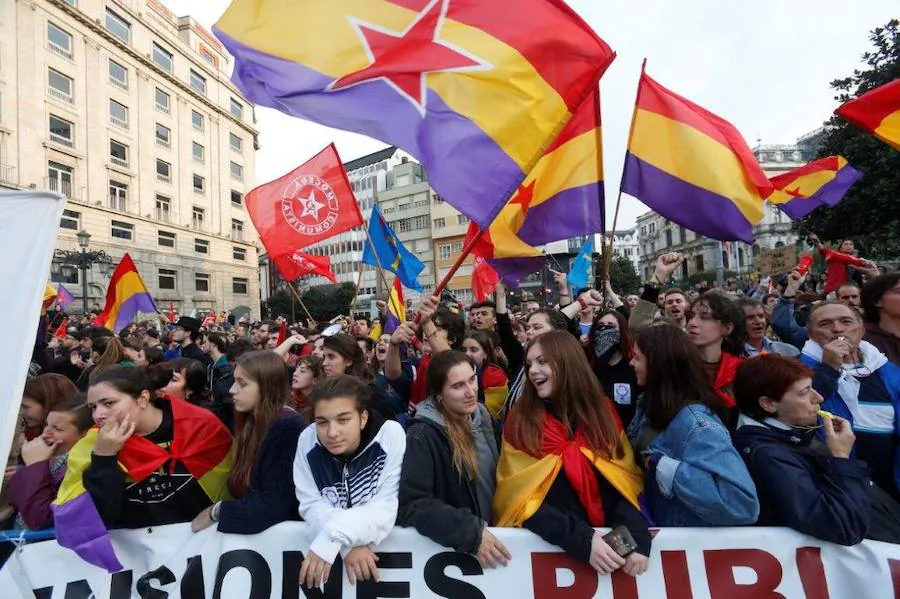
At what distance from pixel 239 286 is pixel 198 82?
1834cm

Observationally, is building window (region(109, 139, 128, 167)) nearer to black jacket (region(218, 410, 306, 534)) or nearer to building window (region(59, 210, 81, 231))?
building window (region(59, 210, 81, 231))

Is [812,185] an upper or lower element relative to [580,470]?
upper

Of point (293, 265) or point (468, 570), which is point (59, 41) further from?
point (468, 570)

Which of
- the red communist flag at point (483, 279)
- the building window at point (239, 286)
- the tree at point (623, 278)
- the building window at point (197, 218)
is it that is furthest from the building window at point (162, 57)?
the tree at point (623, 278)

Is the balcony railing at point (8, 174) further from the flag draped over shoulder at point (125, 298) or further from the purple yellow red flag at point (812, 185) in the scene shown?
the purple yellow red flag at point (812, 185)

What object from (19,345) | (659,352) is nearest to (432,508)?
(659,352)

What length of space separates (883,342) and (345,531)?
355 centimetres

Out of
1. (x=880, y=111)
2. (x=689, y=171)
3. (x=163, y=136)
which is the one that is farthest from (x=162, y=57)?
(x=880, y=111)

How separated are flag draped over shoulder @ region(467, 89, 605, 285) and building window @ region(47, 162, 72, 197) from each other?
38.1 metres

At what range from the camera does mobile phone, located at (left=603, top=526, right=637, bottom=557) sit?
2430 mm

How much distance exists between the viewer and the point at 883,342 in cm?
355

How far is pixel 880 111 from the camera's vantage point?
4.55 meters

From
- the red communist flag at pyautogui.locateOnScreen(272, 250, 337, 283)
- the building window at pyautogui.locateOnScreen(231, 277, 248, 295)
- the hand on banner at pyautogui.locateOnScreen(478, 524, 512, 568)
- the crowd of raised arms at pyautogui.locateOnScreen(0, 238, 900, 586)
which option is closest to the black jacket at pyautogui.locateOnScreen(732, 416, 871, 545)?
the crowd of raised arms at pyautogui.locateOnScreen(0, 238, 900, 586)

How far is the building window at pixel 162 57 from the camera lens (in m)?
43.4
